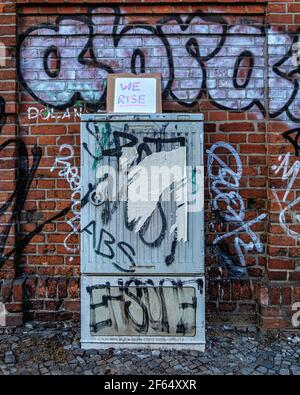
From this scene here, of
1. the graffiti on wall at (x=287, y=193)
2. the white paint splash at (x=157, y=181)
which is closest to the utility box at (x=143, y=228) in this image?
the white paint splash at (x=157, y=181)

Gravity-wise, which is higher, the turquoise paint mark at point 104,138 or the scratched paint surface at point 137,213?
the turquoise paint mark at point 104,138

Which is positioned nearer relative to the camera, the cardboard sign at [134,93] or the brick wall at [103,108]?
the cardboard sign at [134,93]

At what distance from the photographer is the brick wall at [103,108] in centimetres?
341

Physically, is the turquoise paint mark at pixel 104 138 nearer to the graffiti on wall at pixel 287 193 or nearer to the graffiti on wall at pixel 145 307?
the graffiti on wall at pixel 145 307

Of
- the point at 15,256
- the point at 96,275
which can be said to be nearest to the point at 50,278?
the point at 15,256

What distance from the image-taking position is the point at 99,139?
290 cm

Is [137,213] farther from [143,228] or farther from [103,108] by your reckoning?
[103,108]

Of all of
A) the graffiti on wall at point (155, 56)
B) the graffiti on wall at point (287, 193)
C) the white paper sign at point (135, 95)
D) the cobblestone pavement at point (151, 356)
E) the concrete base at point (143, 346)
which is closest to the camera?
the cobblestone pavement at point (151, 356)

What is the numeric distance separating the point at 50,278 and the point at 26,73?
1796 millimetres

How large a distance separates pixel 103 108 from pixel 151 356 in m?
2.07

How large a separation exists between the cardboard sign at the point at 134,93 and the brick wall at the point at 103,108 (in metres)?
0.18

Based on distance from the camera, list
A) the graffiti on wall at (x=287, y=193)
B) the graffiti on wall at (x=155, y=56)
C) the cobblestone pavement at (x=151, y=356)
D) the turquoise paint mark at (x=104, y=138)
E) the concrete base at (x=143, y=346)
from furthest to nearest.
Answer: the graffiti on wall at (x=155, y=56), the graffiti on wall at (x=287, y=193), the concrete base at (x=143, y=346), the turquoise paint mark at (x=104, y=138), the cobblestone pavement at (x=151, y=356)

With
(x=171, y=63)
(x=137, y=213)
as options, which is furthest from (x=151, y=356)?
(x=171, y=63)

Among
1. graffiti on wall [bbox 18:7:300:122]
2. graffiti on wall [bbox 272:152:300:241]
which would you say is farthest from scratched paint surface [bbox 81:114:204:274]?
graffiti on wall [bbox 272:152:300:241]
